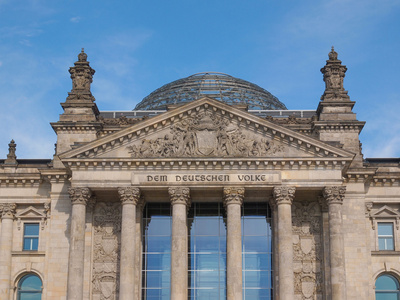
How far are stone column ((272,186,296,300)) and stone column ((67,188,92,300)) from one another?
1249 centimetres

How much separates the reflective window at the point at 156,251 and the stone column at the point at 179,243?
8.54ft

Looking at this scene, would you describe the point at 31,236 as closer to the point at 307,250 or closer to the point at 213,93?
the point at 307,250

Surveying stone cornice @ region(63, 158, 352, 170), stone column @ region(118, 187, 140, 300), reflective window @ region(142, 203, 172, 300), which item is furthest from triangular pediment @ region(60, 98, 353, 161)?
reflective window @ region(142, 203, 172, 300)

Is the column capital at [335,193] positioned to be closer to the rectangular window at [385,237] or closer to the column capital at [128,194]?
the rectangular window at [385,237]

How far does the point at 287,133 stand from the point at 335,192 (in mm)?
4936

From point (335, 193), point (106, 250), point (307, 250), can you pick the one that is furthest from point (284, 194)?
point (106, 250)

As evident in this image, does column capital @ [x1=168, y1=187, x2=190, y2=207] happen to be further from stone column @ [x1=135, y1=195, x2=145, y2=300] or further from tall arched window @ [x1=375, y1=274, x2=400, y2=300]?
tall arched window @ [x1=375, y1=274, x2=400, y2=300]

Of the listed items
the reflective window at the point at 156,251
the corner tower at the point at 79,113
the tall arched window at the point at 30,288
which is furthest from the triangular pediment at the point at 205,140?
the tall arched window at the point at 30,288

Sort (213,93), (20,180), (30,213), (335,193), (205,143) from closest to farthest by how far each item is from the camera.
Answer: (335,193) < (205,143) < (30,213) < (20,180) < (213,93)

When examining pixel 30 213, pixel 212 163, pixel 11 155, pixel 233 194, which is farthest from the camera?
pixel 11 155

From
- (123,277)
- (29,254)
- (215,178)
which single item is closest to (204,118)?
(215,178)

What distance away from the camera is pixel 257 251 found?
171 ft

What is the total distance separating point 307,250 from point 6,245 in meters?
20.6

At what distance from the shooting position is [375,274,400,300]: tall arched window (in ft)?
171
